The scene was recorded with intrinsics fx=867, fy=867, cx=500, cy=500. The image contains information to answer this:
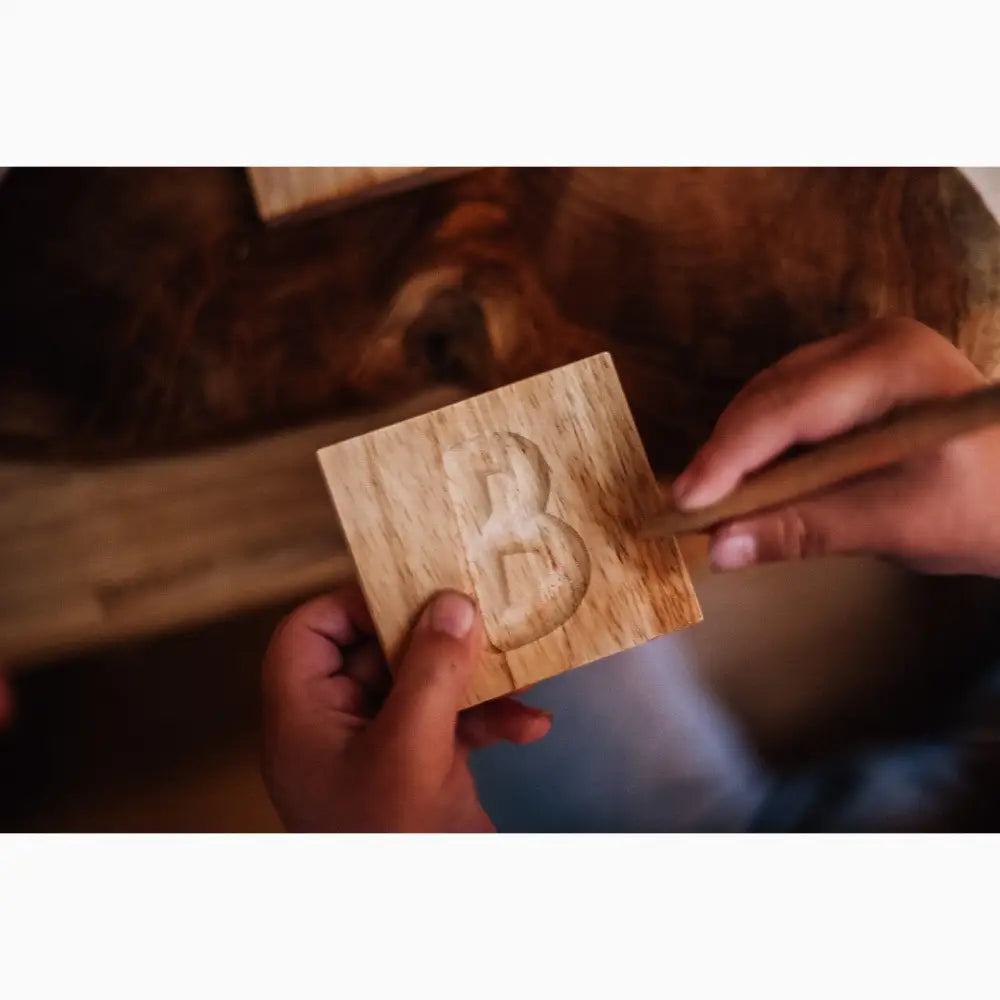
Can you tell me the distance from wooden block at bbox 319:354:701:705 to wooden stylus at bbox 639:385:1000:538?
32 mm

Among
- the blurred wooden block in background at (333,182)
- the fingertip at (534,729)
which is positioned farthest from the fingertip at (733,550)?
the blurred wooden block in background at (333,182)

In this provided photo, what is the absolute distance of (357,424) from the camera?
497 millimetres

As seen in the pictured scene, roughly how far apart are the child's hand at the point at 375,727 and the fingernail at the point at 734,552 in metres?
0.13

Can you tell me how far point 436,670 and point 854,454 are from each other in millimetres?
226

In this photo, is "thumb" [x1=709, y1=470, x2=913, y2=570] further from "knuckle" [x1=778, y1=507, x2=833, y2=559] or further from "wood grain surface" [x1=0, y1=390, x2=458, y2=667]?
"wood grain surface" [x1=0, y1=390, x2=458, y2=667]

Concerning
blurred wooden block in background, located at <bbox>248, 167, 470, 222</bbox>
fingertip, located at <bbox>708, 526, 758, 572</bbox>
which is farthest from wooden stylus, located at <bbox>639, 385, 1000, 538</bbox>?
blurred wooden block in background, located at <bbox>248, 167, 470, 222</bbox>

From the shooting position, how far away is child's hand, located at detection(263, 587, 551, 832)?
453 mm

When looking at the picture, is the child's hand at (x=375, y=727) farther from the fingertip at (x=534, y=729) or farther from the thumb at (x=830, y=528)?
the thumb at (x=830, y=528)

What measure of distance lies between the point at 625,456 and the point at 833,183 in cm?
22

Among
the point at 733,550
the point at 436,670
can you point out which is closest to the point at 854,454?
the point at 733,550

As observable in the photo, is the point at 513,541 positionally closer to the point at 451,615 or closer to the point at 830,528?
the point at 451,615
